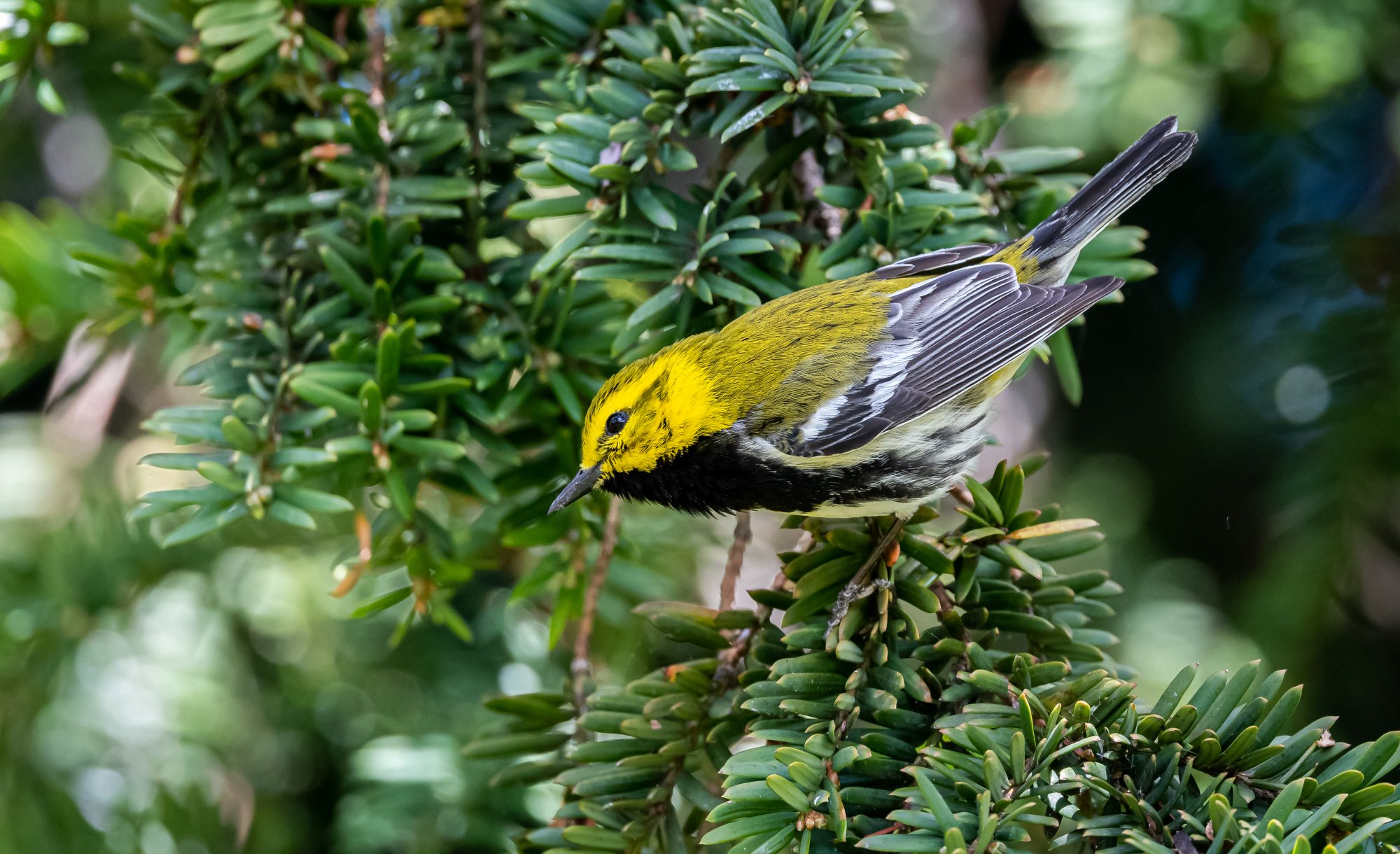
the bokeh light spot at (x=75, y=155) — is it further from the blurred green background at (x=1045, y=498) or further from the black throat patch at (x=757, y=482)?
the black throat patch at (x=757, y=482)

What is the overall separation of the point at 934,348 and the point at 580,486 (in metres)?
0.80

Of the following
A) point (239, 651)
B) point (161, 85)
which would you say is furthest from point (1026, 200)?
point (239, 651)

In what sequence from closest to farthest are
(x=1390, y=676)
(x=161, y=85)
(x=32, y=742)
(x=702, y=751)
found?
(x=702, y=751), (x=161, y=85), (x=32, y=742), (x=1390, y=676)

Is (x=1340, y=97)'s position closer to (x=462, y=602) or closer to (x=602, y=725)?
(x=602, y=725)

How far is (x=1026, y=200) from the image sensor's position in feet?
5.79

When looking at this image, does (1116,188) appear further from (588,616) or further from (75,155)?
(75,155)

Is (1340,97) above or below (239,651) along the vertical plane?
above

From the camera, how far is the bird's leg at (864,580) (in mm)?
1412

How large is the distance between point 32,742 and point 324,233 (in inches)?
50.2

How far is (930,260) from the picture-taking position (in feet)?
5.99

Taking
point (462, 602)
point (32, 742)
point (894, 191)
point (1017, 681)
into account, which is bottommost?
point (32, 742)

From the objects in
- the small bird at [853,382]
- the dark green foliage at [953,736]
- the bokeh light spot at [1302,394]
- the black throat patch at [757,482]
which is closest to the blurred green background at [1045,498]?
the bokeh light spot at [1302,394]

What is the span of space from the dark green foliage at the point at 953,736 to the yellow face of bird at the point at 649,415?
34 cm

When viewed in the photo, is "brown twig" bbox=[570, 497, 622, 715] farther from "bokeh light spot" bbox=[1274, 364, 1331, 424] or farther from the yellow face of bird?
"bokeh light spot" bbox=[1274, 364, 1331, 424]
